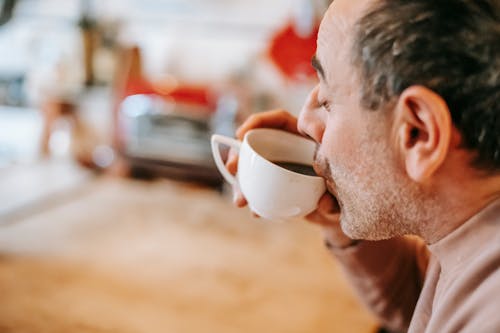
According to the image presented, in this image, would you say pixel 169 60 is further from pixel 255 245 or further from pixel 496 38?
pixel 496 38

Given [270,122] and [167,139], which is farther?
[167,139]

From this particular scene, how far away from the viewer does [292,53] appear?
2271mm

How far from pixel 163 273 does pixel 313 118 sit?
694mm

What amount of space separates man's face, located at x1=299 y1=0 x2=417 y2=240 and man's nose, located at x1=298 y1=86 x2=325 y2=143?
0.05ft

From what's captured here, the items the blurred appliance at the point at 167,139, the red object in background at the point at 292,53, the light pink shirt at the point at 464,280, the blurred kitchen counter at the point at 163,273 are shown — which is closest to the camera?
the light pink shirt at the point at 464,280

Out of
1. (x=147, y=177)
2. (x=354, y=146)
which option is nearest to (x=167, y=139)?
(x=147, y=177)

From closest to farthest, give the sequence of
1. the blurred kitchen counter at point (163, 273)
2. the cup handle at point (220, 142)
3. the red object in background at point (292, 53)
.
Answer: the cup handle at point (220, 142)
the blurred kitchen counter at point (163, 273)
the red object in background at point (292, 53)

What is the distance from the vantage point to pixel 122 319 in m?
0.95

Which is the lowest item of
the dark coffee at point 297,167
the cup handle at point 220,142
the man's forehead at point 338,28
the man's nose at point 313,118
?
the dark coffee at point 297,167

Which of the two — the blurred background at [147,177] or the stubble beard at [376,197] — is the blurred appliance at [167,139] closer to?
the blurred background at [147,177]

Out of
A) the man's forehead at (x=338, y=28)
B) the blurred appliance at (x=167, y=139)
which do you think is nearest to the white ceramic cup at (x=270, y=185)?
the man's forehead at (x=338, y=28)

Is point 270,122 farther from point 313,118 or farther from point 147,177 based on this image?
point 147,177

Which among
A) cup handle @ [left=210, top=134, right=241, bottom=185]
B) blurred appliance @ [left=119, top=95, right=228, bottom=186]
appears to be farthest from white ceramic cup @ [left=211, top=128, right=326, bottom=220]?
blurred appliance @ [left=119, top=95, right=228, bottom=186]

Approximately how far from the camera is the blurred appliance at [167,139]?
95.4 inches
